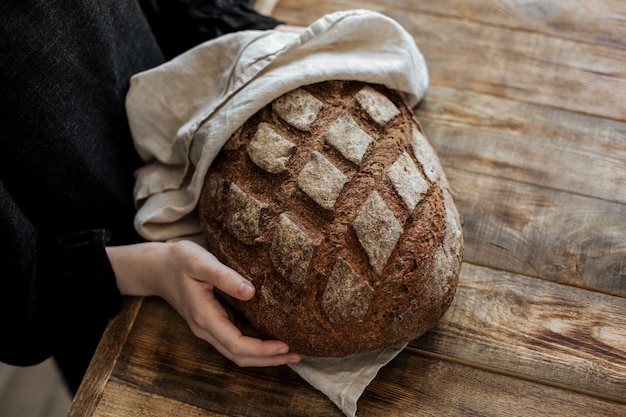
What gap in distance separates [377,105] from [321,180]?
0.19 m

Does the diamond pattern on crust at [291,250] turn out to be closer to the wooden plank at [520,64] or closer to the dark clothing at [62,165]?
the dark clothing at [62,165]

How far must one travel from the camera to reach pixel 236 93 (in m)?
1.11

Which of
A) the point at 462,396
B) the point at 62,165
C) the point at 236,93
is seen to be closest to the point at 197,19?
the point at 236,93

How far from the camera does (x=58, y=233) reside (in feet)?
3.77

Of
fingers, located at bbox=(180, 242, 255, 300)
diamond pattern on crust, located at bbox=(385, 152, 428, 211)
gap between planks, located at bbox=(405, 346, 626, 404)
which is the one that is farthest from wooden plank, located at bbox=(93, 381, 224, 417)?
diamond pattern on crust, located at bbox=(385, 152, 428, 211)

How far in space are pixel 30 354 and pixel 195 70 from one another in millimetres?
596

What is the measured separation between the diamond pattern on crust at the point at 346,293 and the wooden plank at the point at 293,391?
0.55ft

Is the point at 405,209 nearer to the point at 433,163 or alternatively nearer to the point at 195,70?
the point at 433,163

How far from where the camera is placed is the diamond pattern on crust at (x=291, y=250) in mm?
952

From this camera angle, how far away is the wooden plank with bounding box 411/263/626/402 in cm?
104

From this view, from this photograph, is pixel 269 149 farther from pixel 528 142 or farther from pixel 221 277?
pixel 528 142

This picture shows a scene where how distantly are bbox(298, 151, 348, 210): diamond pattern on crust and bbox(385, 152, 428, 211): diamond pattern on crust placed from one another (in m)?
0.08

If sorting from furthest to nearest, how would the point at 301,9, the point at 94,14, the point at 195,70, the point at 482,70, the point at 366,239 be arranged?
the point at 301,9
the point at 482,70
the point at 195,70
the point at 94,14
the point at 366,239

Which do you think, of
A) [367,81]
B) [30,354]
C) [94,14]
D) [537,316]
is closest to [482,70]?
[367,81]
